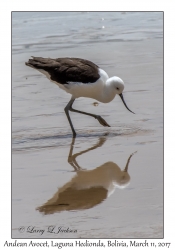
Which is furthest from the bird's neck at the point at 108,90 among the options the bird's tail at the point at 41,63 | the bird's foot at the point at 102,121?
the bird's tail at the point at 41,63

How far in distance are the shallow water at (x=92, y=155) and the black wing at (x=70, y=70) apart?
0.68m

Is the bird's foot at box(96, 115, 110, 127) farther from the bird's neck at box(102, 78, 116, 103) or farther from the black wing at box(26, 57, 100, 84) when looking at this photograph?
the black wing at box(26, 57, 100, 84)

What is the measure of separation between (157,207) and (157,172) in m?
0.92

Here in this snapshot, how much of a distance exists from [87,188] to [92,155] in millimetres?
1134

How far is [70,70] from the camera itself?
28.9 ft

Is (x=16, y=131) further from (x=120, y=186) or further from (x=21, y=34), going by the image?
(x=21, y=34)

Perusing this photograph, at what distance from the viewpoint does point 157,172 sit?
6.77m

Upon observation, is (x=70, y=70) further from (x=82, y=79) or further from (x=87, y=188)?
(x=87, y=188)

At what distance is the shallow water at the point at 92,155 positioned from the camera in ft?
18.7

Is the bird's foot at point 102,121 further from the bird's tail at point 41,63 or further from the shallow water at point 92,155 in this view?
the bird's tail at point 41,63

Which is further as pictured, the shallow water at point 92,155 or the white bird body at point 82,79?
the white bird body at point 82,79

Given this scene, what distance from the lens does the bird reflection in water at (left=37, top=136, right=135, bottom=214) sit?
240 inches

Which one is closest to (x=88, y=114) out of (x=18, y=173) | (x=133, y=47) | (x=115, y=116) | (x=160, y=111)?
(x=115, y=116)

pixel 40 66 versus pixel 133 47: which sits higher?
pixel 133 47
